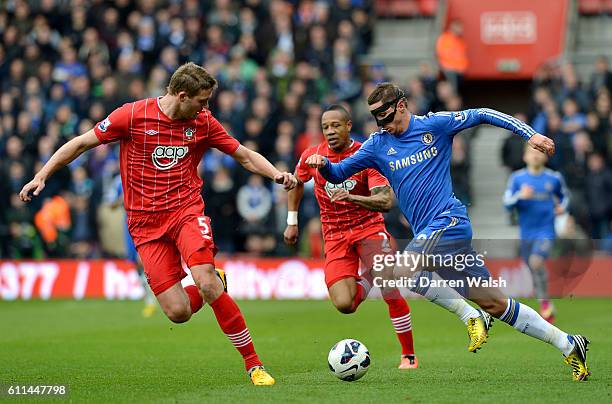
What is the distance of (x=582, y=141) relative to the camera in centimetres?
2209

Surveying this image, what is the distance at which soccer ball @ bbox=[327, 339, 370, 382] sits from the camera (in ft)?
33.7

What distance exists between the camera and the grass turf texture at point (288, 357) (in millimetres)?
9516

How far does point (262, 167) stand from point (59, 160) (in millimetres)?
1751

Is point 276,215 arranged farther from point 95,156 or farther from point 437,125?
point 437,125

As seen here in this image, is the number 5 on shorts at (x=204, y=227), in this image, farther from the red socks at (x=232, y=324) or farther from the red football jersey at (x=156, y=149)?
the red socks at (x=232, y=324)

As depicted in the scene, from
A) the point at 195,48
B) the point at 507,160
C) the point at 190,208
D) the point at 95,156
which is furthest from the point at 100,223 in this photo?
the point at 190,208

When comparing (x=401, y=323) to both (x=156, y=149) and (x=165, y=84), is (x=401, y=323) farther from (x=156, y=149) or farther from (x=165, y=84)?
(x=165, y=84)

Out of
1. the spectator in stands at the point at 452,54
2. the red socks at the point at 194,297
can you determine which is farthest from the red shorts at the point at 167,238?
the spectator in stands at the point at 452,54

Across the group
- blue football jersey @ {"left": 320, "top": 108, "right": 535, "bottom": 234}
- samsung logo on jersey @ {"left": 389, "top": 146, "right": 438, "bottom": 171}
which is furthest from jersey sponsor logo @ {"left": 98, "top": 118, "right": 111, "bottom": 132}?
samsung logo on jersey @ {"left": 389, "top": 146, "right": 438, "bottom": 171}

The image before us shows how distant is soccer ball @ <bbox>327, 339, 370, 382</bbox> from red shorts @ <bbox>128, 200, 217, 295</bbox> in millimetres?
1385

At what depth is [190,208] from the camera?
1047cm

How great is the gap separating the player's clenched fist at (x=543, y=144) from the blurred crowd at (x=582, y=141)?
12030 mm

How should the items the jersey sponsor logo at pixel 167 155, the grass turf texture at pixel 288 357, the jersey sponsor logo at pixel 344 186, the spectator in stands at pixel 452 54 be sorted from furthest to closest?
the spectator in stands at pixel 452 54 → the jersey sponsor logo at pixel 344 186 → the jersey sponsor logo at pixel 167 155 → the grass turf texture at pixel 288 357

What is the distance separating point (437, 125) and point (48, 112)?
616 inches
